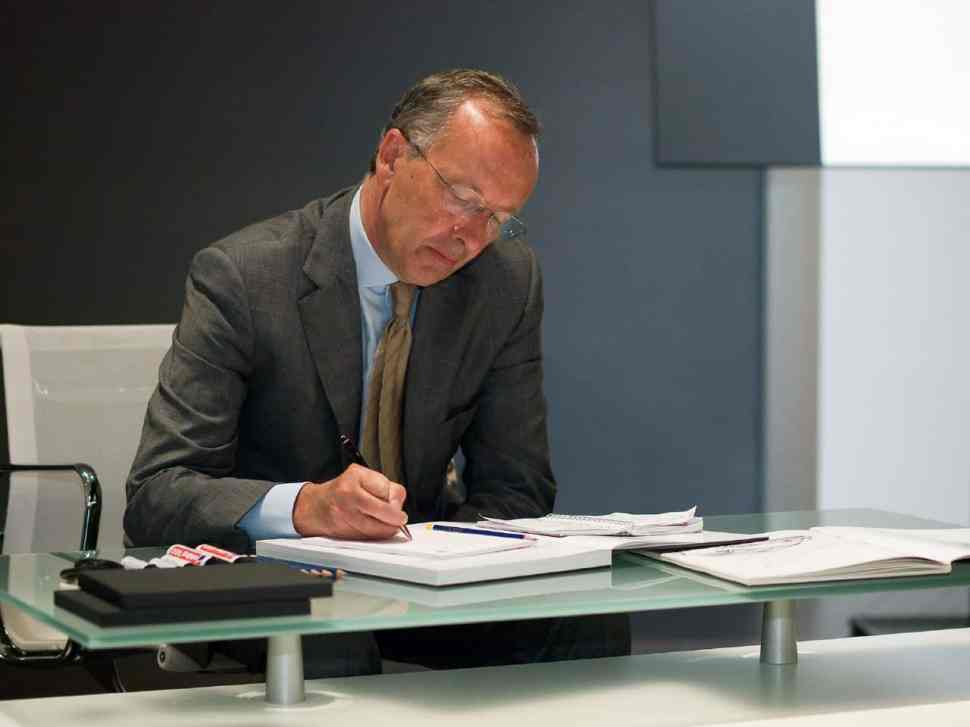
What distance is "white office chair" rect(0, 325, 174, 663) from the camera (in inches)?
116

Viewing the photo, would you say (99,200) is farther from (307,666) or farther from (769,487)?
(307,666)

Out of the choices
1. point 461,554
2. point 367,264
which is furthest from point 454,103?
point 461,554

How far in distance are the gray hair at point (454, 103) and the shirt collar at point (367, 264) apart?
0.73 ft

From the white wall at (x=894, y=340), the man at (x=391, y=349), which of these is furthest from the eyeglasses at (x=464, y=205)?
the white wall at (x=894, y=340)

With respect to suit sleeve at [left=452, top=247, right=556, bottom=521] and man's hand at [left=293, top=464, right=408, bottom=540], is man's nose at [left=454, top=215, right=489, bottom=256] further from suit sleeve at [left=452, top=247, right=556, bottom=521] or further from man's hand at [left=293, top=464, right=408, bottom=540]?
man's hand at [left=293, top=464, right=408, bottom=540]

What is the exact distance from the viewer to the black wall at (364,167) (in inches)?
157

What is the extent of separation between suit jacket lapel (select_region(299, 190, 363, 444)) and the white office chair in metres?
0.72

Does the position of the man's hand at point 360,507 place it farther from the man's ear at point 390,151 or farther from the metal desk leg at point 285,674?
the man's ear at point 390,151

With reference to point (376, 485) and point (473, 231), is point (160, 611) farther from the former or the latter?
point (473, 231)

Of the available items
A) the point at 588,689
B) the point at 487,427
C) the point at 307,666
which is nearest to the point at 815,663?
the point at 588,689

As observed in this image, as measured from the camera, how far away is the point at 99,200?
4.03 meters

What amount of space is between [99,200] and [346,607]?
282 centimetres

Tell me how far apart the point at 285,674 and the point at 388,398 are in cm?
92

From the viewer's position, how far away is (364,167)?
165 inches
